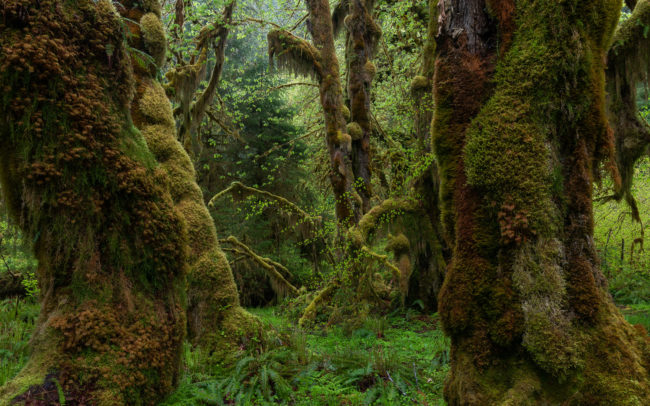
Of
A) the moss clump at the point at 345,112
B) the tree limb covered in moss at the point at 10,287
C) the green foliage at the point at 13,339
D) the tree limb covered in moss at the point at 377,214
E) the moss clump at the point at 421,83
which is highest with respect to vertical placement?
the moss clump at the point at 345,112

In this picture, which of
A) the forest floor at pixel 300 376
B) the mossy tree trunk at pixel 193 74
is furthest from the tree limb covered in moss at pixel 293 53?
the forest floor at pixel 300 376

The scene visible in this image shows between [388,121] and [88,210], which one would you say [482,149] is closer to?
[88,210]

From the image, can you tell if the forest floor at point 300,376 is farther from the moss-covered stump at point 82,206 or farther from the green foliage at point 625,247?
the green foliage at point 625,247

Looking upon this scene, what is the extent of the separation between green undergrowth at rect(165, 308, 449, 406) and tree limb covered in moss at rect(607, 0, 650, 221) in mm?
4279

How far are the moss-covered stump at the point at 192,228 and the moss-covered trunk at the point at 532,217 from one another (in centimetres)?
291

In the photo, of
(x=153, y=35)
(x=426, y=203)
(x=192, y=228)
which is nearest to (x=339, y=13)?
(x=426, y=203)

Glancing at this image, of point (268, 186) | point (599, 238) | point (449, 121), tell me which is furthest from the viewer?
point (268, 186)

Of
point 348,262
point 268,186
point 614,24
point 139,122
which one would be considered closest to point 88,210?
point 139,122

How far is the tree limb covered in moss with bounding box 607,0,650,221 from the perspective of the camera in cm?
586

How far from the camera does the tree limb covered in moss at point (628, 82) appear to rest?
5.86 m

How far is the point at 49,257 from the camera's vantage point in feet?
8.75

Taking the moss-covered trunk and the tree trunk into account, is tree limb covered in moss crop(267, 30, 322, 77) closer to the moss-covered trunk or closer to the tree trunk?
the tree trunk

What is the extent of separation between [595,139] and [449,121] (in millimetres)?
1025

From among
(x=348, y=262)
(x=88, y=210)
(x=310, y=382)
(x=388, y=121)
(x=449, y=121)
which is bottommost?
(x=310, y=382)
